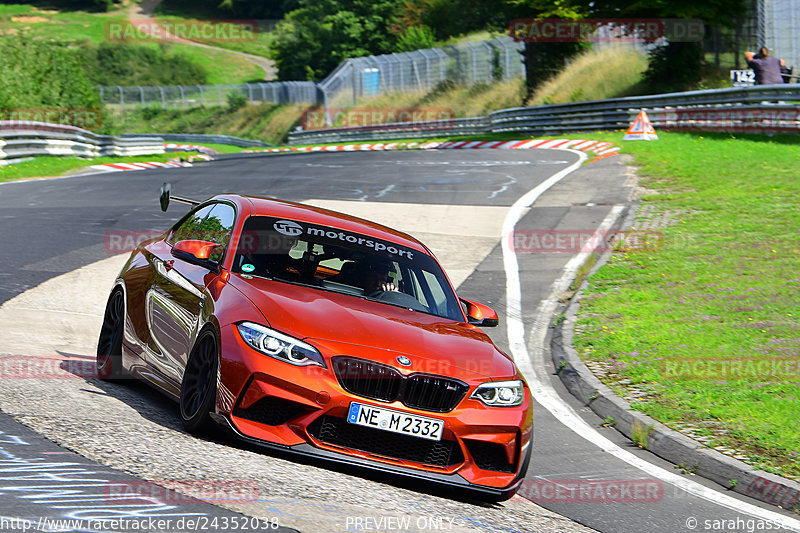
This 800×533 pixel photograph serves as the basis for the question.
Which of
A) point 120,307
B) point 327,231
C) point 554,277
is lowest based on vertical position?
point 554,277

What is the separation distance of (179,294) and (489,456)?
2.43m

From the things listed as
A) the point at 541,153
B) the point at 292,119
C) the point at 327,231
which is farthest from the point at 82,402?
the point at 292,119

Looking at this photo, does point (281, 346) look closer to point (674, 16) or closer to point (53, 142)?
point (53, 142)

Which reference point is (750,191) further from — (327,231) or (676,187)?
(327,231)

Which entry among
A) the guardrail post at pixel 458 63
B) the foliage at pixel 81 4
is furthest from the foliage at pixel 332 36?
the foliage at pixel 81 4

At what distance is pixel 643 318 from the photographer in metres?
10.9

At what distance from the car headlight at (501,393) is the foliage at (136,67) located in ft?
334

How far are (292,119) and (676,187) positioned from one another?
61.4m

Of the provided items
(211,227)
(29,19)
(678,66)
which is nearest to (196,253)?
(211,227)

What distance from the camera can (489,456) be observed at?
5.91 metres

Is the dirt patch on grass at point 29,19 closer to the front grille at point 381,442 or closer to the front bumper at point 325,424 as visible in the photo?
the front bumper at point 325,424

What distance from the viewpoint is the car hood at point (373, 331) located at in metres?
5.77

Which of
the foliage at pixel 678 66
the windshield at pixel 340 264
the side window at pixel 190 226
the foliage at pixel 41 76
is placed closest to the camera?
the windshield at pixel 340 264

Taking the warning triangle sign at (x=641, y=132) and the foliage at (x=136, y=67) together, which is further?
the foliage at (x=136, y=67)
